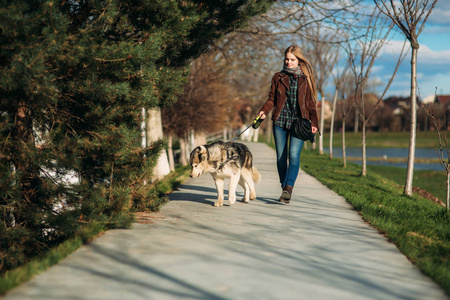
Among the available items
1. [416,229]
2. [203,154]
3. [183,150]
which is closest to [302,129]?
[203,154]

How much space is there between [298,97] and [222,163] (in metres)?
1.53

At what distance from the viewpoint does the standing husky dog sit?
7219 mm

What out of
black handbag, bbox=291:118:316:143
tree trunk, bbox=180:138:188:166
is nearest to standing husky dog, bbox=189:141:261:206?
black handbag, bbox=291:118:316:143

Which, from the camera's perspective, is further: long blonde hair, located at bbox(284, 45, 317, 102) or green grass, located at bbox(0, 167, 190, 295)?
long blonde hair, located at bbox(284, 45, 317, 102)

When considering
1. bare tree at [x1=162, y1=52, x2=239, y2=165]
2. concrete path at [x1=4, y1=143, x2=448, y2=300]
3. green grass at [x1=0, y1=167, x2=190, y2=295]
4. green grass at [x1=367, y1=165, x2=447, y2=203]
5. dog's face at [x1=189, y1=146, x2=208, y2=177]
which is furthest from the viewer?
bare tree at [x1=162, y1=52, x2=239, y2=165]

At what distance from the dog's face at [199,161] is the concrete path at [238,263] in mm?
667

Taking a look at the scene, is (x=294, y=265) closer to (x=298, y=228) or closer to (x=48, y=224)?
(x=298, y=228)

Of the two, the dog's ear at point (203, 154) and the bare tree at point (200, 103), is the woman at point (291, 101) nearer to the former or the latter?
the dog's ear at point (203, 154)

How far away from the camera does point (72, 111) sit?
20.7 feet

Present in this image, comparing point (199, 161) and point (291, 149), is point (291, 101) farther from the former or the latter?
point (199, 161)

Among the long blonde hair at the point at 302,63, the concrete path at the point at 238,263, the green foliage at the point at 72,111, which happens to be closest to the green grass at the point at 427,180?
the long blonde hair at the point at 302,63

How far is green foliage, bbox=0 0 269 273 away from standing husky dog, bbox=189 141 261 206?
69cm

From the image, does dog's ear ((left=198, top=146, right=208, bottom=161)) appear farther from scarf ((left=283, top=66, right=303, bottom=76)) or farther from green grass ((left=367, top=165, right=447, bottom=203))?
green grass ((left=367, top=165, right=447, bottom=203))

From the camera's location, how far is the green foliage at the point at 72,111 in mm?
5031
